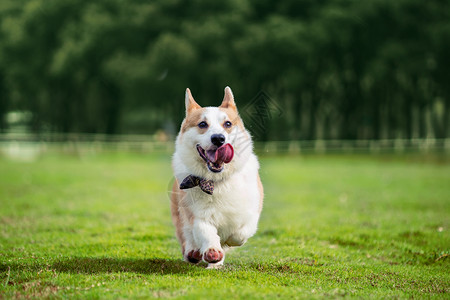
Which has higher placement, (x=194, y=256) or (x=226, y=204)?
(x=226, y=204)

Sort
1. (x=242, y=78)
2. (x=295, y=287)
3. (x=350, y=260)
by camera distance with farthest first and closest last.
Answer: (x=242, y=78) < (x=350, y=260) < (x=295, y=287)

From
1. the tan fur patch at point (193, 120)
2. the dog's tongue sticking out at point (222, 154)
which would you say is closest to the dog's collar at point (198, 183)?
the dog's tongue sticking out at point (222, 154)

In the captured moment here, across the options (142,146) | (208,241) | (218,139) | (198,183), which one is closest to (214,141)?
(218,139)

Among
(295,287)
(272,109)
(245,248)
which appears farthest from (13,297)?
(245,248)

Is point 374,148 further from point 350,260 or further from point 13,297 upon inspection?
point 13,297

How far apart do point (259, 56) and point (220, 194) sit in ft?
89.9

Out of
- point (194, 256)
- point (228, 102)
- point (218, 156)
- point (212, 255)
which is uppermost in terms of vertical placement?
point (228, 102)

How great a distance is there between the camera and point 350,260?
6754mm

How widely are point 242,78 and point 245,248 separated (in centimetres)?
2719

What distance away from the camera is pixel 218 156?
15.9ft

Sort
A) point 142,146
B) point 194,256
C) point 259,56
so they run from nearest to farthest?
point 194,256 < point 259,56 < point 142,146

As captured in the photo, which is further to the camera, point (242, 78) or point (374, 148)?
point (242, 78)

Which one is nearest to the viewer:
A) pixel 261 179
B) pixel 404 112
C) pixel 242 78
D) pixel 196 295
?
pixel 196 295

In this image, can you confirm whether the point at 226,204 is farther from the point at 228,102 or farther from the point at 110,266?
the point at 110,266
